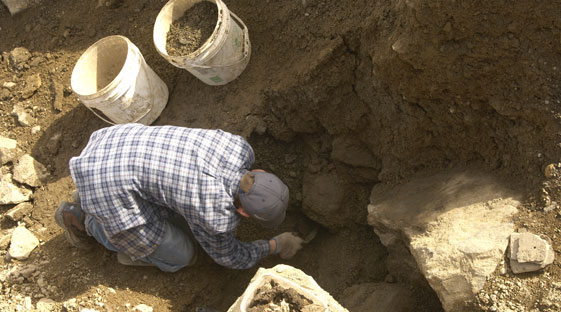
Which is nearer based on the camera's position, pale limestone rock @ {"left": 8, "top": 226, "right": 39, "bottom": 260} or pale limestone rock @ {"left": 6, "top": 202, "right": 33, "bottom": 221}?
pale limestone rock @ {"left": 8, "top": 226, "right": 39, "bottom": 260}

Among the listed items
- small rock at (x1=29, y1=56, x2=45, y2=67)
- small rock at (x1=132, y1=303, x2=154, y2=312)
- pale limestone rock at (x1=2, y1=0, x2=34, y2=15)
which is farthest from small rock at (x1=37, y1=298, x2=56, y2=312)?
pale limestone rock at (x1=2, y1=0, x2=34, y2=15)

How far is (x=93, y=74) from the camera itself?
3.10 metres

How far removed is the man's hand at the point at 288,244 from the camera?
290cm

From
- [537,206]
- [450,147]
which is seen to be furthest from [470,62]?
[537,206]

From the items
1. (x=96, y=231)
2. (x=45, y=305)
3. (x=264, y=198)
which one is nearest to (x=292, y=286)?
(x=264, y=198)

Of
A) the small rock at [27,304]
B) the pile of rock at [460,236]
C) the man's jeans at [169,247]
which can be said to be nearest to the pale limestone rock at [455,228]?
the pile of rock at [460,236]

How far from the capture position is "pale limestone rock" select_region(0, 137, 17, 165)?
316cm

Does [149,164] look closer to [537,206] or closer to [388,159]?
[388,159]

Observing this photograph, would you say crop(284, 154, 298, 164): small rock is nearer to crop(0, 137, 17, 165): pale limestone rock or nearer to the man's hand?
the man's hand

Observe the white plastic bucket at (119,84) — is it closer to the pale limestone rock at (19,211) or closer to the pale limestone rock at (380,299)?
the pale limestone rock at (19,211)

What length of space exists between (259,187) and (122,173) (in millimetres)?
654

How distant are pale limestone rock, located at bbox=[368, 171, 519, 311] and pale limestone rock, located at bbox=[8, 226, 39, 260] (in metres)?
2.13

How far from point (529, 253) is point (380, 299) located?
81 cm

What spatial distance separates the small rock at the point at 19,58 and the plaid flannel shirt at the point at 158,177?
5.08 feet
